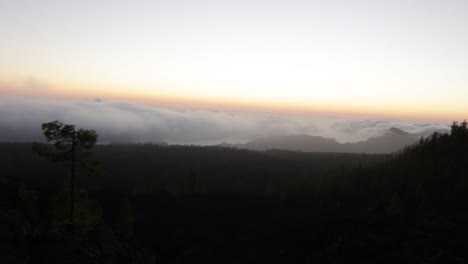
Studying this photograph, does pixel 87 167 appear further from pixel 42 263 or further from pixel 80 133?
pixel 42 263

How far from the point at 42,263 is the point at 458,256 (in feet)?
167

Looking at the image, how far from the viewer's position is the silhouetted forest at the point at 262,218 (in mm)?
33031

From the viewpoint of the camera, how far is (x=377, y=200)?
104m

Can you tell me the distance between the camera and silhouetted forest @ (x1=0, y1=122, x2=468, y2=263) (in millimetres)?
33031

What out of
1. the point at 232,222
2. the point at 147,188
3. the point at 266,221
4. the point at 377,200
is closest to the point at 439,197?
the point at 377,200

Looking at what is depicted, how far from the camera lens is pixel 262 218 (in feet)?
324

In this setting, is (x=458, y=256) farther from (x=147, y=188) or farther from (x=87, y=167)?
(x=147, y=188)

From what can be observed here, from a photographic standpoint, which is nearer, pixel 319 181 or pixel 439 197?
pixel 439 197

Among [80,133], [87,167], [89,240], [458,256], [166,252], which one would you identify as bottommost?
[166,252]

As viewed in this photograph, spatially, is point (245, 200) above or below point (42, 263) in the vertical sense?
below

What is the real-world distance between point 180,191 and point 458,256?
10658 cm

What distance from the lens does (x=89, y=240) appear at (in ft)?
104

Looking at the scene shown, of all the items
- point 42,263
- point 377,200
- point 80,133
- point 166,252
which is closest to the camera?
point 42,263

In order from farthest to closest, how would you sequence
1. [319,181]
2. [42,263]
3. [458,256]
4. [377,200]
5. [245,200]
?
1. [319,181]
2. [245,200]
3. [377,200]
4. [458,256]
5. [42,263]
